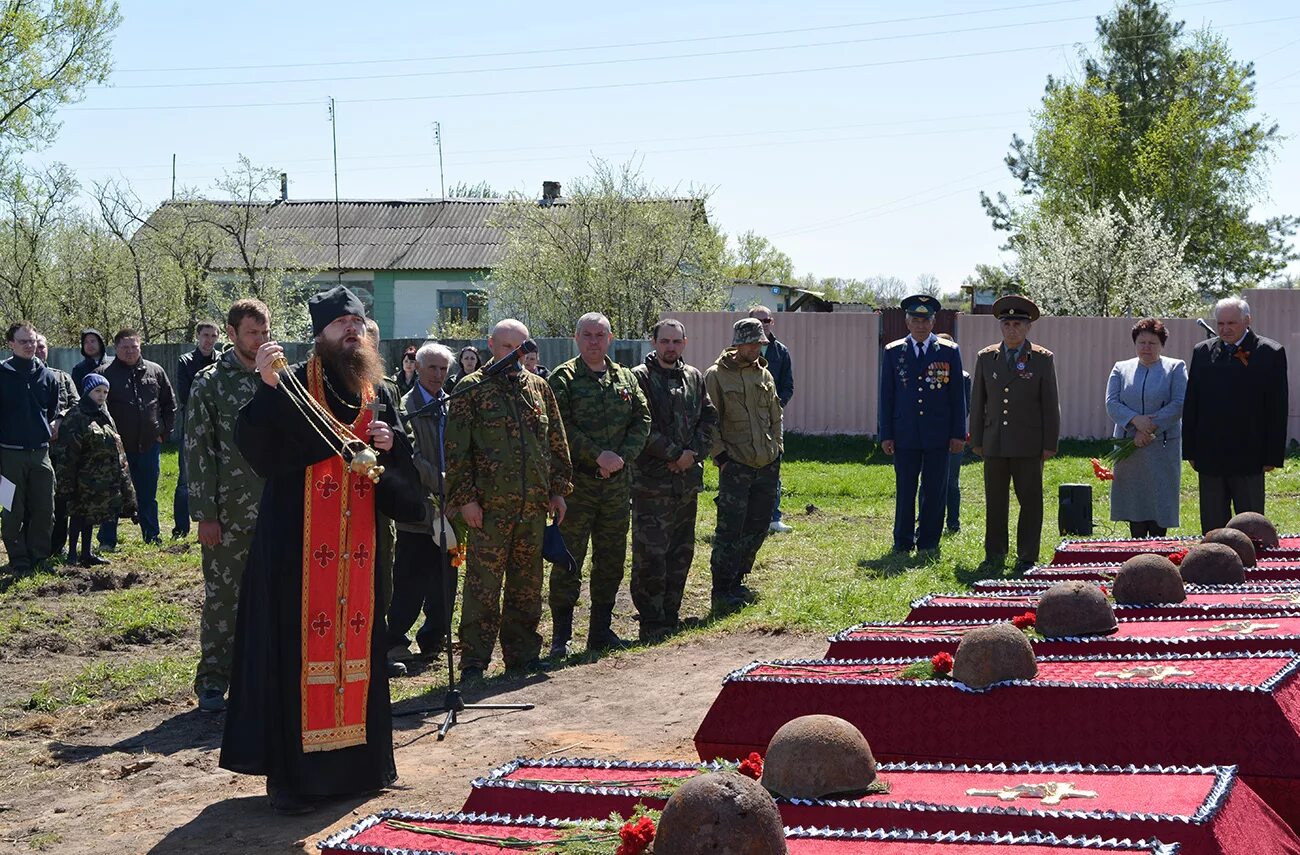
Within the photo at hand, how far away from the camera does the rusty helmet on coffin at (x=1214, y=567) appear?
6.62 metres

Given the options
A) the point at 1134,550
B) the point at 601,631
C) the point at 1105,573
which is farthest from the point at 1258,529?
the point at 601,631

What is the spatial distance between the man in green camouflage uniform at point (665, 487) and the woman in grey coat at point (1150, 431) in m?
3.22

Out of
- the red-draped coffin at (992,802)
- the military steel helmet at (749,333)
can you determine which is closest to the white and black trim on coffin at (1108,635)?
the red-draped coffin at (992,802)

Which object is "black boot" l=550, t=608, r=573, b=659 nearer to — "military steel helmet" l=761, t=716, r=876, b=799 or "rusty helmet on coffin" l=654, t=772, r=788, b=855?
"military steel helmet" l=761, t=716, r=876, b=799

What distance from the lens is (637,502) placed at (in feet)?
29.9

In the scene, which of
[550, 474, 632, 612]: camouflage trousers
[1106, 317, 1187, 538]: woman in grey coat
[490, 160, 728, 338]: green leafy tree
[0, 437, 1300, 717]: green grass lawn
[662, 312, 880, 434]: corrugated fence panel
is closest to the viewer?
[0, 437, 1300, 717]: green grass lawn

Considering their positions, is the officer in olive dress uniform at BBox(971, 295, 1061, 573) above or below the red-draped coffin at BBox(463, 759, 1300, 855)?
above

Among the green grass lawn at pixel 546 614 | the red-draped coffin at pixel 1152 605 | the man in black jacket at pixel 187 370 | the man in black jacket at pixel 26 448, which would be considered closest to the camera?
the red-draped coffin at pixel 1152 605

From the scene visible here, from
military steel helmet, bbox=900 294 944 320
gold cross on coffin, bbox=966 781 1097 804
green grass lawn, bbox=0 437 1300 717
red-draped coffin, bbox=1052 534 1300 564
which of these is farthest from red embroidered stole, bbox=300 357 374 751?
military steel helmet, bbox=900 294 944 320

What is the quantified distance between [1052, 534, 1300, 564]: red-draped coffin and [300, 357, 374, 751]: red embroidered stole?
4159 mm

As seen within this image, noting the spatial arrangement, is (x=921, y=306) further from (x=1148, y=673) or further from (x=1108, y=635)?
(x=1148, y=673)

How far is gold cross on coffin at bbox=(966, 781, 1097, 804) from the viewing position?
3682 mm

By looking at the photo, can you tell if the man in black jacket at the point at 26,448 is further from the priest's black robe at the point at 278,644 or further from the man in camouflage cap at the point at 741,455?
the priest's black robe at the point at 278,644

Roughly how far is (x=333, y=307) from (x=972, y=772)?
10.4ft
